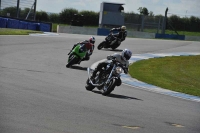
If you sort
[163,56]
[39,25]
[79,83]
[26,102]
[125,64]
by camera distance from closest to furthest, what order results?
[26,102] < [125,64] < [79,83] < [163,56] < [39,25]

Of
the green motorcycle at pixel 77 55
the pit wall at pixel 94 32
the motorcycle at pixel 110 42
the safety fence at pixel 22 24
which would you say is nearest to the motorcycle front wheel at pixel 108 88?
the green motorcycle at pixel 77 55

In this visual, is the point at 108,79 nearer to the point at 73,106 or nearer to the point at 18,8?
the point at 73,106

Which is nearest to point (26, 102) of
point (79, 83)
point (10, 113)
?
point (10, 113)

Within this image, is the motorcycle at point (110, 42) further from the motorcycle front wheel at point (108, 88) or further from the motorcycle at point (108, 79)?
the motorcycle front wheel at point (108, 88)

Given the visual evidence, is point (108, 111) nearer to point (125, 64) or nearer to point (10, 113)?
point (10, 113)

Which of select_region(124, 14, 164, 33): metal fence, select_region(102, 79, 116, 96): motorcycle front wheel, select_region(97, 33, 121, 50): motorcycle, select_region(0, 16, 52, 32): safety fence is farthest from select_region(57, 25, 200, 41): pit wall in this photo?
select_region(102, 79, 116, 96): motorcycle front wheel

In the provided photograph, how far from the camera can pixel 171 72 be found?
23.6 metres

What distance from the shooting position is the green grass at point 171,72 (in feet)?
62.8

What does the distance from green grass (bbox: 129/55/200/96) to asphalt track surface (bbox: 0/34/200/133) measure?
7.72 ft

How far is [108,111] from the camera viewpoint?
1066cm

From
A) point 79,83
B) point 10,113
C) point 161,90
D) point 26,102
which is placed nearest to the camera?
point 10,113

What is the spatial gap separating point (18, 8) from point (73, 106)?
33.1 m

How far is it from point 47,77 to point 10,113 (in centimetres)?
704

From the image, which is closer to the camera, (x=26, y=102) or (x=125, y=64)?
(x=26, y=102)
